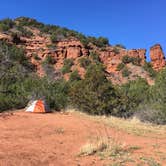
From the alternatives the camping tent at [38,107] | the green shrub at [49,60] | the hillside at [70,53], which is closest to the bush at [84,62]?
the hillside at [70,53]

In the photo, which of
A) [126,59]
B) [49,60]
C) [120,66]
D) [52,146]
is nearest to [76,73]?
[49,60]

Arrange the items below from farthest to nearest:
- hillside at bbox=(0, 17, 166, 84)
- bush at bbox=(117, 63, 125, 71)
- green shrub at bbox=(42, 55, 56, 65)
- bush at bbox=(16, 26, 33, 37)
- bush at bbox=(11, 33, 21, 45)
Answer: bush at bbox=(16, 26, 33, 37), bush at bbox=(117, 63, 125, 71), bush at bbox=(11, 33, 21, 45), green shrub at bbox=(42, 55, 56, 65), hillside at bbox=(0, 17, 166, 84)

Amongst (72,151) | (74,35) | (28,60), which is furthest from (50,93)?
(74,35)

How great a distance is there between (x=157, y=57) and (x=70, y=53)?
51.4ft

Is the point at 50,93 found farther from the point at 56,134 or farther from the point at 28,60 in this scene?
the point at 28,60

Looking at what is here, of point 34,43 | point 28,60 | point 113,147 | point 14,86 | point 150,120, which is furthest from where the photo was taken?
point 34,43

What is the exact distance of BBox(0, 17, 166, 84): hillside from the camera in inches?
1610

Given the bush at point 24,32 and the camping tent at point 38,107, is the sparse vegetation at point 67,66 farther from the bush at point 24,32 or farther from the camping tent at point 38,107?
the camping tent at point 38,107

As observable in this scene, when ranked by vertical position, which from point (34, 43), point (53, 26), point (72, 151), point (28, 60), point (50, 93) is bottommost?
point (72, 151)

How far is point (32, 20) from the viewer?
5231cm

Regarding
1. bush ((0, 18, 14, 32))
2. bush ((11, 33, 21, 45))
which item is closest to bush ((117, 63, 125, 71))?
bush ((11, 33, 21, 45))

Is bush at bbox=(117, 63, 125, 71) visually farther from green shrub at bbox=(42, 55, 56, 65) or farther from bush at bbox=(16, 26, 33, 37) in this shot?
bush at bbox=(16, 26, 33, 37)

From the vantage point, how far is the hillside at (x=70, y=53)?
1610 inches

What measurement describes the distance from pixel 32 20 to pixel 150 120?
3984 cm
